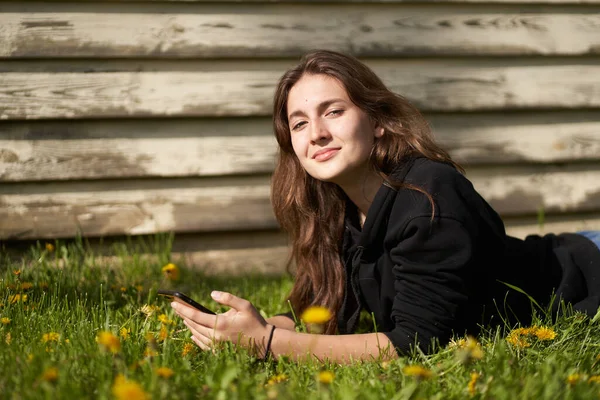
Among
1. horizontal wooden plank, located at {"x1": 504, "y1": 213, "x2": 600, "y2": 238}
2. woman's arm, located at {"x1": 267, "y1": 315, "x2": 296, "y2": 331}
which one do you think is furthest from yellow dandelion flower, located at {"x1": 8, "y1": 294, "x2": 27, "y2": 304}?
horizontal wooden plank, located at {"x1": 504, "y1": 213, "x2": 600, "y2": 238}

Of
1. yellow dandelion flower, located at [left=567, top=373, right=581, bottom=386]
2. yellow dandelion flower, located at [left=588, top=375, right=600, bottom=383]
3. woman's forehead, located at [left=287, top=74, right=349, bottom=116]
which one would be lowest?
yellow dandelion flower, located at [left=588, top=375, right=600, bottom=383]

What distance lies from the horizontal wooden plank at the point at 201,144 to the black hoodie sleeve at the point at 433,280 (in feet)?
4.57

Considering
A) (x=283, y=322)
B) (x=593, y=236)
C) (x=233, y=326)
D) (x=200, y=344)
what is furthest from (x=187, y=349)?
(x=593, y=236)

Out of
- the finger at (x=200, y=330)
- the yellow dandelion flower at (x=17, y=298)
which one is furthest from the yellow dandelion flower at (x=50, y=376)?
the yellow dandelion flower at (x=17, y=298)

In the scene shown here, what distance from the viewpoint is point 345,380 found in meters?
→ 1.65

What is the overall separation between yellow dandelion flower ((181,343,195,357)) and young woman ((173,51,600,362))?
1.0 inches

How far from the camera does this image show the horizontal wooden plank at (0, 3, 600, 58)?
295cm

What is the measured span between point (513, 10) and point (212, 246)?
78.6 inches

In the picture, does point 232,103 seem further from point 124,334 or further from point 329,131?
point 124,334

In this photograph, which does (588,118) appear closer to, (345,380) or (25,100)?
(345,380)

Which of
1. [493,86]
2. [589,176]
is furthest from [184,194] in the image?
[589,176]

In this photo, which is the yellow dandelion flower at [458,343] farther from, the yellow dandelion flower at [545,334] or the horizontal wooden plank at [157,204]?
the horizontal wooden plank at [157,204]

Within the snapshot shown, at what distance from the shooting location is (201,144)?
3133mm

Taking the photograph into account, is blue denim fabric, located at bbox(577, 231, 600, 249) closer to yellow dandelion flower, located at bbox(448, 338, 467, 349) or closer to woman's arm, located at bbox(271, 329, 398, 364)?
yellow dandelion flower, located at bbox(448, 338, 467, 349)
